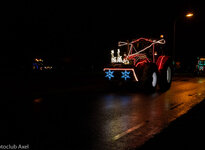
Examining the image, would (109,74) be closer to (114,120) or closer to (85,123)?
(114,120)

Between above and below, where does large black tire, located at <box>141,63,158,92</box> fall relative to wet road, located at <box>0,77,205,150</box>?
above

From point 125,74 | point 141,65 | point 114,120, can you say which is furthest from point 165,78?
point 114,120

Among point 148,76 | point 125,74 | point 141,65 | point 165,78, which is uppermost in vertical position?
point 141,65

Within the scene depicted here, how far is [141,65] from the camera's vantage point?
13.7 m

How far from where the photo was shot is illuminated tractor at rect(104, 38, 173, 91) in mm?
13297

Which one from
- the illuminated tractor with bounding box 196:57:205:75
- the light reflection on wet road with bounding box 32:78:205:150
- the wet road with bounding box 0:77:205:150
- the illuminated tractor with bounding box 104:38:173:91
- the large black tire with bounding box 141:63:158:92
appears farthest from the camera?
the illuminated tractor with bounding box 196:57:205:75

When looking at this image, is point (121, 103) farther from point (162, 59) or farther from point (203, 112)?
point (162, 59)

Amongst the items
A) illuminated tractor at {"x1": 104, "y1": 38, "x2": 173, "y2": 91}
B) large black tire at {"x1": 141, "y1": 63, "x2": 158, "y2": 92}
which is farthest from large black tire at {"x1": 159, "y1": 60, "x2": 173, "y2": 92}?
large black tire at {"x1": 141, "y1": 63, "x2": 158, "y2": 92}

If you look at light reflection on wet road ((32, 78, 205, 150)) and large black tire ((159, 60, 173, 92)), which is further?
large black tire ((159, 60, 173, 92))

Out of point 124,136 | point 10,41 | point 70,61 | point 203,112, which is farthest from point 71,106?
point 70,61

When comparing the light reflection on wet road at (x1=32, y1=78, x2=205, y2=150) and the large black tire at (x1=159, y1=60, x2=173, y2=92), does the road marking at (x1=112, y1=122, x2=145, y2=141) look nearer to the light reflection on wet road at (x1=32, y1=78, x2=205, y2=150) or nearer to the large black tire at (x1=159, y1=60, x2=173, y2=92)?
the light reflection on wet road at (x1=32, y1=78, x2=205, y2=150)

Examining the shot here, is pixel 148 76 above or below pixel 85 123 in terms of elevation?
above

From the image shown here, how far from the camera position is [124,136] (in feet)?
18.3

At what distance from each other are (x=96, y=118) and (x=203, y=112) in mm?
3052
